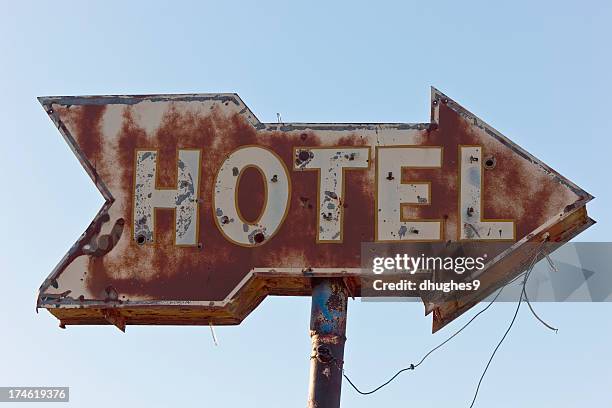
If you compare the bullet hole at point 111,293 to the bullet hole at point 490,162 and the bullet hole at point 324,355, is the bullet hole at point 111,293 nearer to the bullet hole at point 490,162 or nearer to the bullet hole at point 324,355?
the bullet hole at point 324,355

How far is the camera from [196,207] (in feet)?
51.8

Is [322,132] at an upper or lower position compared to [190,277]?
upper

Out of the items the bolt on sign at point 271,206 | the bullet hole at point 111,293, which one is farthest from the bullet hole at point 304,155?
the bullet hole at point 111,293

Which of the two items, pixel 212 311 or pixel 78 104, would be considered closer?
pixel 212 311

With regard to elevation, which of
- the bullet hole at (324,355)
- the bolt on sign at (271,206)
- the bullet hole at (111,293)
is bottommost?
the bullet hole at (324,355)

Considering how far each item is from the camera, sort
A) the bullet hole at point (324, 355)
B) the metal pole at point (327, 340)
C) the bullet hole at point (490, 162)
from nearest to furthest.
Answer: the metal pole at point (327, 340) → the bullet hole at point (324, 355) → the bullet hole at point (490, 162)

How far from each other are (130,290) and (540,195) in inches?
180

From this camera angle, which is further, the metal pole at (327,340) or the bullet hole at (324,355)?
the bullet hole at (324,355)

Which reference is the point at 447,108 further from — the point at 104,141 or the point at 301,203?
the point at 104,141

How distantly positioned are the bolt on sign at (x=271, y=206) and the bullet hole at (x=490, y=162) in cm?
2

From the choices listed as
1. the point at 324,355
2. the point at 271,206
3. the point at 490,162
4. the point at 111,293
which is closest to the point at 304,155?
the point at 271,206

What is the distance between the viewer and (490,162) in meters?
15.5

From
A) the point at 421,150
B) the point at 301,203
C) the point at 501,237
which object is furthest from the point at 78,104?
the point at 501,237

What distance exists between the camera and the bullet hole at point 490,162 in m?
15.5
